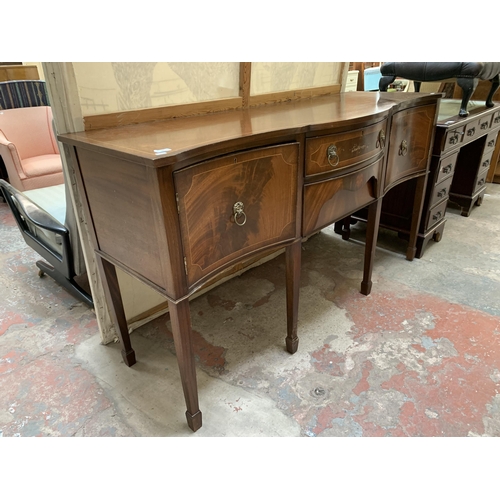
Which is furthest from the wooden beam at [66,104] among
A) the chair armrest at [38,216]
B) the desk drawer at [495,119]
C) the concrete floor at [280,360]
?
the desk drawer at [495,119]

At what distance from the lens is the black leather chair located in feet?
7.58

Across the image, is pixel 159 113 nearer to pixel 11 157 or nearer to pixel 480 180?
pixel 11 157

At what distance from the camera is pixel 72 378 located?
1480 millimetres

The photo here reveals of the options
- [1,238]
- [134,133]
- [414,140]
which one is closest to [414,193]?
[414,140]

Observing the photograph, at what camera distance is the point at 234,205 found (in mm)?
1097

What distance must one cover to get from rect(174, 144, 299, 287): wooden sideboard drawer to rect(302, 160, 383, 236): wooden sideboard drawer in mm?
85

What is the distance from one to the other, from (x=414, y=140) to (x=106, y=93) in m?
1.45

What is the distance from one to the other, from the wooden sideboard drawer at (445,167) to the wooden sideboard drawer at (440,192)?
4 centimetres

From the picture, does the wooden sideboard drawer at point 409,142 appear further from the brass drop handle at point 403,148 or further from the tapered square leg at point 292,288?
the tapered square leg at point 292,288

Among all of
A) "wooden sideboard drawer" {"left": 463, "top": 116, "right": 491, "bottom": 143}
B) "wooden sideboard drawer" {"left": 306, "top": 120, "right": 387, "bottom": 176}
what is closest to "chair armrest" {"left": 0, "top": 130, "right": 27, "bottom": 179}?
"wooden sideboard drawer" {"left": 306, "top": 120, "right": 387, "bottom": 176}

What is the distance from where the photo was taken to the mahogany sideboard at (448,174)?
2.17 m

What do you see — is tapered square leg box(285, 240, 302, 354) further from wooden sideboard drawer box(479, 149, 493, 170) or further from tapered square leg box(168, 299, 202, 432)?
wooden sideboard drawer box(479, 149, 493, 170)

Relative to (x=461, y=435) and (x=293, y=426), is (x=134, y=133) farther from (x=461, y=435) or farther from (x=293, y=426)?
(x=461, y=435)
